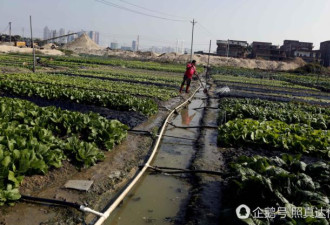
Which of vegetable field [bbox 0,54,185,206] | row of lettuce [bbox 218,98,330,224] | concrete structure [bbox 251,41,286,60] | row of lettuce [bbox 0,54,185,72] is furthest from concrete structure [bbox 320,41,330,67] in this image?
Result: row of lettuce [bbox 218,98,330,224]

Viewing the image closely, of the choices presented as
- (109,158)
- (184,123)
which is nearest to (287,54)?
(184,123)

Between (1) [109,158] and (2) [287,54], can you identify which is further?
(2) [287,54]

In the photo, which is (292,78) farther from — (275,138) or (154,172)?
(154,172)

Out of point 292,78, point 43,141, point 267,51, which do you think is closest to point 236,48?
point 267,51

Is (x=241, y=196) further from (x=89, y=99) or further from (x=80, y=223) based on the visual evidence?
(x=89, y=99)

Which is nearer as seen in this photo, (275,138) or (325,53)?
(275,138)

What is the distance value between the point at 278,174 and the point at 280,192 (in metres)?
0.30

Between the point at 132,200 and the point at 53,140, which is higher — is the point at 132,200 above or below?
below

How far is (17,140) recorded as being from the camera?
18.4 feet

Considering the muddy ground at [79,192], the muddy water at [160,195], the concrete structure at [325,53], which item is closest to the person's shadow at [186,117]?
the muddy water at [160,195]

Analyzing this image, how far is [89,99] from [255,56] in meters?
80.3

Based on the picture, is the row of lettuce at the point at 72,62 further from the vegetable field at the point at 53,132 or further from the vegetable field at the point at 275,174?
the vegetable field at the point at 275,174

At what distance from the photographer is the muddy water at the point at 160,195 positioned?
508cm

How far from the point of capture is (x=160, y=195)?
5.95 m
